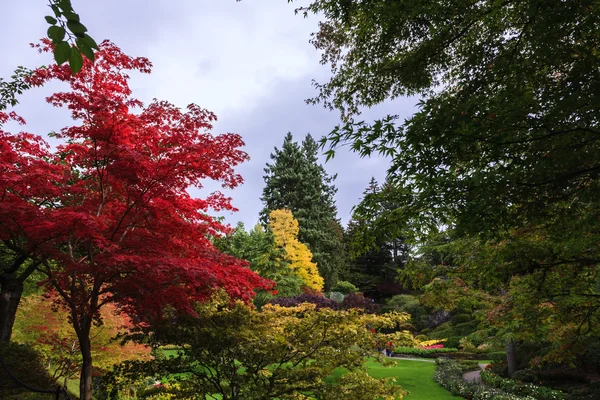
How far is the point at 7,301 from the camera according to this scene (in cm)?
848

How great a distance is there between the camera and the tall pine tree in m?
35.7

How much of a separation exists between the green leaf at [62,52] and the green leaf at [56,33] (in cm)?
2

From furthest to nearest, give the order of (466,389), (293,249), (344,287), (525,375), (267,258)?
(344,287), (293,249), (267,258), (525,375), (466,389)

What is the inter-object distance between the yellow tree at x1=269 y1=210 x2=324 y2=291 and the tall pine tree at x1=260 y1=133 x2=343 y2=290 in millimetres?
4508

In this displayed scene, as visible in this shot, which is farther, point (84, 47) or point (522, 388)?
point (522, 388)

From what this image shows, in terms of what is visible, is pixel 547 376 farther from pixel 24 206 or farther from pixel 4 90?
pixel 4 90

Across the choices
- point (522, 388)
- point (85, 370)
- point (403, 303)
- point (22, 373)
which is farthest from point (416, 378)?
point (403, 303)

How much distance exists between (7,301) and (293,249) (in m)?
21.5

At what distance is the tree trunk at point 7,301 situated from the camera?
8402 mm

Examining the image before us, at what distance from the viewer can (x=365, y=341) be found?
652 cm

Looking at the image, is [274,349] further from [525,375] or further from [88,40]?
[525,375]

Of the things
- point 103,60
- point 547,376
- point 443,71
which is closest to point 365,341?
point 443,71

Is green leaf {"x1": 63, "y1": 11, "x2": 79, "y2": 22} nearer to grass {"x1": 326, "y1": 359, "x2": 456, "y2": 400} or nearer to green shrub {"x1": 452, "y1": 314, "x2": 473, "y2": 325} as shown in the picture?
grass {"x1": 326, "y1": 359, "x2": 456, "y2": 400}

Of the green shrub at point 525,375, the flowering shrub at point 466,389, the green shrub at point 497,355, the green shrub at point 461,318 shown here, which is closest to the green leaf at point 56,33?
the flowering shrub at point 466,389
